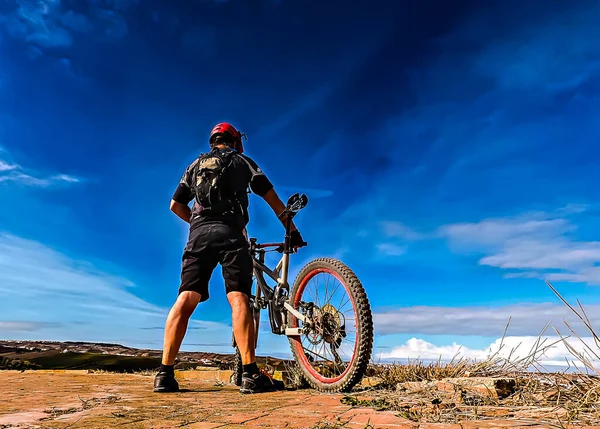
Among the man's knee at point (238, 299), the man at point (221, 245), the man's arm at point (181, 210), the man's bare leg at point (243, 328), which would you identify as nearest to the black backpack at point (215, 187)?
the man at point (221, 245)

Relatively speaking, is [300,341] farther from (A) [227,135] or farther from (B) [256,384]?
Result: (A) [227,135]

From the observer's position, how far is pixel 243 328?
441 centimetres

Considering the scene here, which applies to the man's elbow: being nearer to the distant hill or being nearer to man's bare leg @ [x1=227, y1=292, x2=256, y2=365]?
man's bare leg @ [x1=227, y1=292, x2=256, y2=365]

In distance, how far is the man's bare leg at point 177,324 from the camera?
179 inches

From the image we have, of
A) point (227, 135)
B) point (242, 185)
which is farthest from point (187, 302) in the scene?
point (227, 135)

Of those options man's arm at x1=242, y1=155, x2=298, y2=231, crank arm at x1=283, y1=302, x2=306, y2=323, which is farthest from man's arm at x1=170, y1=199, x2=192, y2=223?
crank arm at x1=283, y1=302, x2=306, y2=323

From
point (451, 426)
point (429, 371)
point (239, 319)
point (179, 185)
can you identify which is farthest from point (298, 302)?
point (451, 426)

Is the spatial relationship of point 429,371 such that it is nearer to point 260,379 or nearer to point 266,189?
point 260,379

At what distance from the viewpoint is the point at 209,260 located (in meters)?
4.69

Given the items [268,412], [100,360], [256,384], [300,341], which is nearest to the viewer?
[268,412]

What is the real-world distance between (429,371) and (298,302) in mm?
1461

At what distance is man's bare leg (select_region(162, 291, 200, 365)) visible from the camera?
4.55 meters

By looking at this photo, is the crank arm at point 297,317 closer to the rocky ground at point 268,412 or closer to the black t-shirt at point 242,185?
the rocky ground at point 268,412

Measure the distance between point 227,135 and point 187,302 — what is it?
196 cm
